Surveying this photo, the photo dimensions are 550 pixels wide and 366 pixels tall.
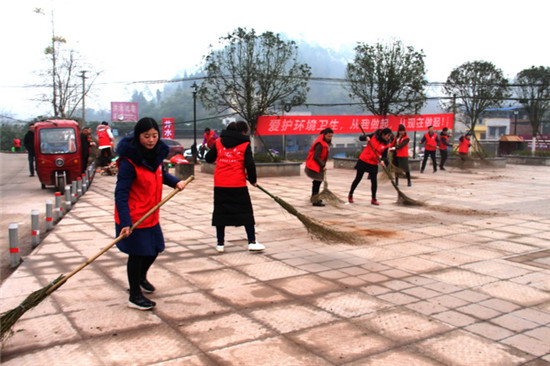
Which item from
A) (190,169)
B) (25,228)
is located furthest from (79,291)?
(190,169)

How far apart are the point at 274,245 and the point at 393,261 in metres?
1.53

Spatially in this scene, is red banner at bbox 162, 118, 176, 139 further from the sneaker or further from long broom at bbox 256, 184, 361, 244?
the sneaker

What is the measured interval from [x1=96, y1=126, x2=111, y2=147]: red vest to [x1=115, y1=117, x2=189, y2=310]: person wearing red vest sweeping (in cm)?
1326

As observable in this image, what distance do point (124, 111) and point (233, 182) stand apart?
71.5m

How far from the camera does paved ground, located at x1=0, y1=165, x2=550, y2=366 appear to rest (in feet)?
10.8

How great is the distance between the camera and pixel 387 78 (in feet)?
59.4

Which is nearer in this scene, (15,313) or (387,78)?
(15,313)

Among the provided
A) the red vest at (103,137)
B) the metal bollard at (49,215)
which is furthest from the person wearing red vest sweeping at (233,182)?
the red vest at (103,137)

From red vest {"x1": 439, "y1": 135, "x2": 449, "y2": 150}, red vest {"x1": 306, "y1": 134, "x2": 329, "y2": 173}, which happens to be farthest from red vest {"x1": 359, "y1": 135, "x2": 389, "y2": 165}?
red vest {"x1": 439, "y1": 135, "x2": 449, "y2": 150}

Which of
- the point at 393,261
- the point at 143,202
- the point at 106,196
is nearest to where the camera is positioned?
the point at 143,202

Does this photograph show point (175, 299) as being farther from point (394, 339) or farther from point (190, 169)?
point (190, 169)

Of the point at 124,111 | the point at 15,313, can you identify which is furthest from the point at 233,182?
the point at 124,111

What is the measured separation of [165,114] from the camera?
73.2 m

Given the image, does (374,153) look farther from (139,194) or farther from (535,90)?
(535,90)
